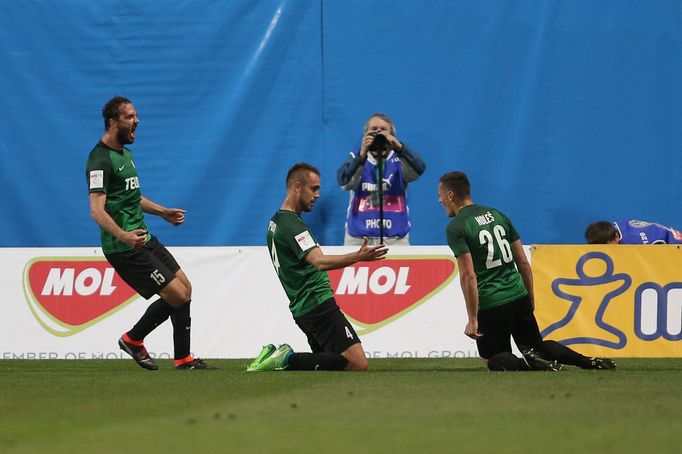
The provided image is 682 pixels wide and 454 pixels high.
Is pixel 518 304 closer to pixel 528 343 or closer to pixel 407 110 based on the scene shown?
pixel 528 343

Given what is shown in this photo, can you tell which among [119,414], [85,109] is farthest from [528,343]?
[85,109]

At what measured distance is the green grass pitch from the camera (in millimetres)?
4438

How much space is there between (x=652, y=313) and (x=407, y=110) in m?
3.50

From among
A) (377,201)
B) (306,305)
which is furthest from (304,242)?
(377,201)

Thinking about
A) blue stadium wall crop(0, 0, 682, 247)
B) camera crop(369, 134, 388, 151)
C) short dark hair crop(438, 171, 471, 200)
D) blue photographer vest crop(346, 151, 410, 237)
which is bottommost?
short dark hair crop(438, 171, 471, 200)

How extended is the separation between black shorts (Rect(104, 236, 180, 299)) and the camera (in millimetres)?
2857

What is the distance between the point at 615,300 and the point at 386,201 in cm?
247

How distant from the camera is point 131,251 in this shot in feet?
29.0

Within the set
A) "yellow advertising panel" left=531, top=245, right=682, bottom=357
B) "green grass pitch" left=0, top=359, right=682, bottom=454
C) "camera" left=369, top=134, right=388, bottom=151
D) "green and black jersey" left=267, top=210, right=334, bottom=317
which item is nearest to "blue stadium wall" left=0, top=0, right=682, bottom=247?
"camera" left=369, top=134, right=388, bottom=151

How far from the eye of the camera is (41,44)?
42.9 ft

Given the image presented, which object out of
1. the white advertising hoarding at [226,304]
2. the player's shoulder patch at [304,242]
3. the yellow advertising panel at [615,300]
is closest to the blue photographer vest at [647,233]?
the yellow advertising panel at [615,300]

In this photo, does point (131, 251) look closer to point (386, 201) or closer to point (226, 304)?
point (226, 304)

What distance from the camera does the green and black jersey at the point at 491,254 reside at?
845cm

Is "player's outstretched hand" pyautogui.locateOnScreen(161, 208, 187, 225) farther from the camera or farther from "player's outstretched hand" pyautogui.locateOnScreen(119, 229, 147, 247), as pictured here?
the camera
